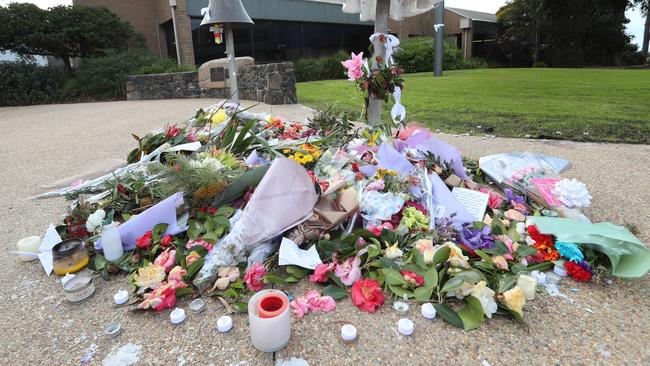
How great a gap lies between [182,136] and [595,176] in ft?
12.4

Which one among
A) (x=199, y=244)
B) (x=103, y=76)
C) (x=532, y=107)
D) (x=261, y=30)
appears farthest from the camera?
(x=261, y=30)

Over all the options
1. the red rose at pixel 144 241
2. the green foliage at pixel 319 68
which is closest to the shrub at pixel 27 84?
the green foliage at pixel 319 68

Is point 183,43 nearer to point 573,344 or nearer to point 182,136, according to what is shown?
point 182,136

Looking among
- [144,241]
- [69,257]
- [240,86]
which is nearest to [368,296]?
[144,241]

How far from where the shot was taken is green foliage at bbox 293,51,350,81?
1608cm

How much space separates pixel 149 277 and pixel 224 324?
0.55 metres

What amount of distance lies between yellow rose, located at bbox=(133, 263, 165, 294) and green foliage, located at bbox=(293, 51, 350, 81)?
586 inches

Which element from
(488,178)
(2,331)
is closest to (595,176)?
(488,178)

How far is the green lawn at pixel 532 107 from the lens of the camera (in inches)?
211

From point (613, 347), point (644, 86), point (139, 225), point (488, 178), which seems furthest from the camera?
point (644, 86)

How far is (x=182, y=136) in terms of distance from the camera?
11.1ft

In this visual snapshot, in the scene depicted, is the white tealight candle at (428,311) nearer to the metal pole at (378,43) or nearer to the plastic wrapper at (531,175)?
the plastic wrapper at (531,175)

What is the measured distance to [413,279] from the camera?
1.87 metres

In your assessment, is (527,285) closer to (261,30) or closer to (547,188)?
(547,188)
